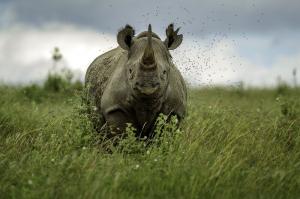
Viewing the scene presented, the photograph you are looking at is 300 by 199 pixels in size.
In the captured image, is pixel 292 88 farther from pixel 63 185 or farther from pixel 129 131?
pixel 63 185

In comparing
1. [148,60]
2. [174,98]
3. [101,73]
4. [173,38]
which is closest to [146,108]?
[174,98]

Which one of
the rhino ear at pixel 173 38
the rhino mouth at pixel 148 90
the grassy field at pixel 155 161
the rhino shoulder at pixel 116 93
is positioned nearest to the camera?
the grassy field at pixel 155 161

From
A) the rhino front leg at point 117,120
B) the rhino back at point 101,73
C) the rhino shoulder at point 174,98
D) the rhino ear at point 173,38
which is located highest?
the rhino ear at point 173,38

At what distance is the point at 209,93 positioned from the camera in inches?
742

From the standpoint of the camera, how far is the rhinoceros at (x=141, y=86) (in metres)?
7.50

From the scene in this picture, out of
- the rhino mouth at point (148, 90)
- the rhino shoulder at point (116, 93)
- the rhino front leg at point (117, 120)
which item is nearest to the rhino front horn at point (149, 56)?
the rhino mouth at point (148, 90)

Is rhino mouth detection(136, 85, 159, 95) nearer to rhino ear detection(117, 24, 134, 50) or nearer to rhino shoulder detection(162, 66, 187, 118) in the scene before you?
rhino shoulder detection(162, 66, 187, 118)

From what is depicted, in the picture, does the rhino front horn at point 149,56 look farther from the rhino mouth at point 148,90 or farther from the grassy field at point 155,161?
the grassy field at point 155,161

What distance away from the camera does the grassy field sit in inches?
254

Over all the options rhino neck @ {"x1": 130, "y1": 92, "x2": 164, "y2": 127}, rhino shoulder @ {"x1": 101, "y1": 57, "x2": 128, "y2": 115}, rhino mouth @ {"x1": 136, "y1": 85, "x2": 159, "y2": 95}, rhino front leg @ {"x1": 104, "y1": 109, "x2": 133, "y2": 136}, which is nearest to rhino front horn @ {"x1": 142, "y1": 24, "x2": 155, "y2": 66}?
rhino mouth @ {"x1": 136, "y1": 85, "x2": 159, "y2": 95}

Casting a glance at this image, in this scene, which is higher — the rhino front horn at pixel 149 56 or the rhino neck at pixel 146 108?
the rhino front horn at pixel 149 56

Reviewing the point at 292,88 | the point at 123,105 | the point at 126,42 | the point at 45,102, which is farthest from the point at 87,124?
the point at 292,88

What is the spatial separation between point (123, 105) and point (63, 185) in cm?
191

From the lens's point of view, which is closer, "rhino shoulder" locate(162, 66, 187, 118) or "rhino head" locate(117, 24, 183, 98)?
"rhino head" locate(117, 24, 183, 98)
